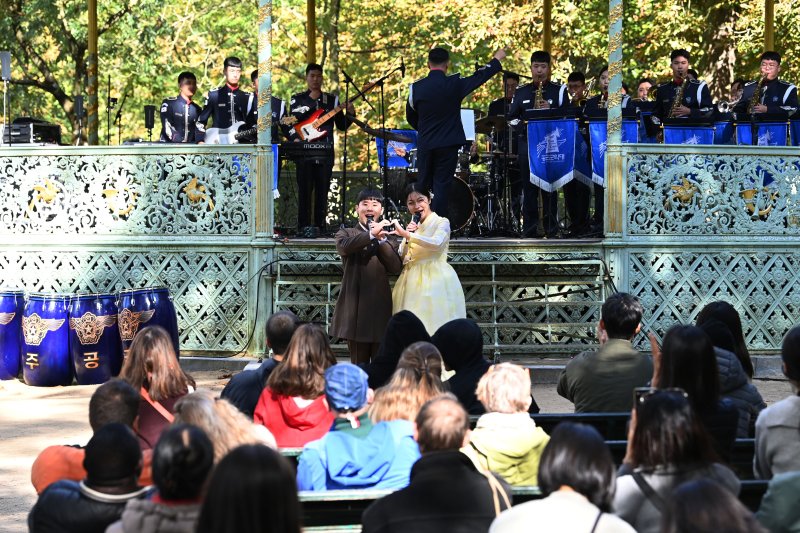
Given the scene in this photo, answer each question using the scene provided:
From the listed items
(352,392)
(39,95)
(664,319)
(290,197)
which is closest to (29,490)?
(352,392)

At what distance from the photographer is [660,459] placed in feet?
16.5

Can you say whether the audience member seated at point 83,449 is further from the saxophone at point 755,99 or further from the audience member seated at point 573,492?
the saxophone at point 755,99

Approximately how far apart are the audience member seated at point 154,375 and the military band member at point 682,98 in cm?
978

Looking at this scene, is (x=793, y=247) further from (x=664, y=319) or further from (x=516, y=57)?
(x=516, y=57)

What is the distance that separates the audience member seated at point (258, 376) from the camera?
25.9 feet

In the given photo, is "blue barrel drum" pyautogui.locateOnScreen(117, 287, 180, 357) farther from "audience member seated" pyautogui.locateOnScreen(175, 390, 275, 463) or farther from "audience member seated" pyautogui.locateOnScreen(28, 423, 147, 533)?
"audience member seated" pyautogui.locateOnScreen(28, 423, 147, 533)

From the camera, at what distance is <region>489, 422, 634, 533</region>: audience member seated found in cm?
455

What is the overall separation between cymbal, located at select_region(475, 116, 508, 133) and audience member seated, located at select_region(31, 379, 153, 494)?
10.8 meters

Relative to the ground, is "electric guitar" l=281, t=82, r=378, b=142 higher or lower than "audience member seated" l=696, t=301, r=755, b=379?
higher

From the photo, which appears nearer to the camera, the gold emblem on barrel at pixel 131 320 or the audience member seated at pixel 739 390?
the audience member seated at pixel 739 390

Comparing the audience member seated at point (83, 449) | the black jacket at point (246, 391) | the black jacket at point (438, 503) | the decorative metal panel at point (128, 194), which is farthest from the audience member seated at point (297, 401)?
the decorative metal panel at point (128, 194)

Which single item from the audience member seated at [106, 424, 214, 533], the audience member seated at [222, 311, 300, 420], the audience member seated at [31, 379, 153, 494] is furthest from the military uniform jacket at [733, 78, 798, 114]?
the audience member seated at [106, 424, 214, 533]

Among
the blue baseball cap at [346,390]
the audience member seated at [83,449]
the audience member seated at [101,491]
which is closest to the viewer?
the audience member seated at [101,491]

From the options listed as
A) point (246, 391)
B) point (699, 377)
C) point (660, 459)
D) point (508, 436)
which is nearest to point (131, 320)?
point (246, 391)
